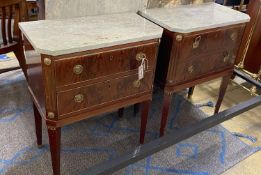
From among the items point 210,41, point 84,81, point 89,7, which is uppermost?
point 89,7

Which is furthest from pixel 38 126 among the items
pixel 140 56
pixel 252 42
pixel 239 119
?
A: pixel 252 42

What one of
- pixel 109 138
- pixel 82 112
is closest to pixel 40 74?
pixel 82 112

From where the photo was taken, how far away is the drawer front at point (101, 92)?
1110 mm

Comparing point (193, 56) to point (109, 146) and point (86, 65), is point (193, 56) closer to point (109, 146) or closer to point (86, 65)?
point (86, 65)

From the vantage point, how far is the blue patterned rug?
152 cm

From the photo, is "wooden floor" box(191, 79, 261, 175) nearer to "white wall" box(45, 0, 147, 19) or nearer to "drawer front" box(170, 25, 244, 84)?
"drawer front" box(170, 25, 244, 84)

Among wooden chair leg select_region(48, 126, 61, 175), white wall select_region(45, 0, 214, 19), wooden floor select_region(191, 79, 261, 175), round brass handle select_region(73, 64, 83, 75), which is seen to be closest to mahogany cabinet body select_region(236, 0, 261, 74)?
wooden floor select_region(191, 79, 261, 175)

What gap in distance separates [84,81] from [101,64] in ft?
0.31

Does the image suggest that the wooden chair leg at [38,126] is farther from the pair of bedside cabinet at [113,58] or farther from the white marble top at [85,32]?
the white marble top at [85,32]

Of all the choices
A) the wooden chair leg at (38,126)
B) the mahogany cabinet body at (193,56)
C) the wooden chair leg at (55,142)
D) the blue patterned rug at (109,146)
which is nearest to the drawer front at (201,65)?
the mahogany cabinet body at (193,56)

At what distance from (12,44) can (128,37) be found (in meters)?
0.99

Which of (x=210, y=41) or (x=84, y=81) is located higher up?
(x=210, y=41)

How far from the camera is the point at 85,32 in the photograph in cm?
114

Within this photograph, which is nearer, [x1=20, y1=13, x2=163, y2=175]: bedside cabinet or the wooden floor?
[x1=20, y1=13, x2=163, y2=175]: bedside cabinet
